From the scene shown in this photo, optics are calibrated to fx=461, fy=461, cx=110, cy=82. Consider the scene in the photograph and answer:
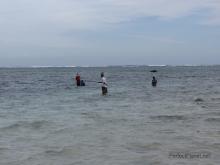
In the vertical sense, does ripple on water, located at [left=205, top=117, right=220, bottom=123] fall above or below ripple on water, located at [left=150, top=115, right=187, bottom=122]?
above

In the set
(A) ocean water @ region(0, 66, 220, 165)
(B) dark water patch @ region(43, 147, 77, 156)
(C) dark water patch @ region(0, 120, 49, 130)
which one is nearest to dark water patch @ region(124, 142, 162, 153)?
(A) ocean water @ region(0, 66, 220, 165)

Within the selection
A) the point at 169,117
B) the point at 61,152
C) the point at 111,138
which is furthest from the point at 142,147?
the point at 169,117

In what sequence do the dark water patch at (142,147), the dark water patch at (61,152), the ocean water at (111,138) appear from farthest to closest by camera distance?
the dark water patch at (142,147)
the dark water patch at (61,152)
the ocean water at (111,138)

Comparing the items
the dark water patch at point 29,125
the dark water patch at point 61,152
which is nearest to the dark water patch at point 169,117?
the dark water patch at point 29,125

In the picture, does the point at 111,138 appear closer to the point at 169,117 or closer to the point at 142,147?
the point at 142,147

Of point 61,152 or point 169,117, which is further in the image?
point 169,117

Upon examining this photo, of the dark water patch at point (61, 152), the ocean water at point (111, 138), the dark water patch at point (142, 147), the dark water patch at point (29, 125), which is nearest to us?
the ocean water at point (111, 138)

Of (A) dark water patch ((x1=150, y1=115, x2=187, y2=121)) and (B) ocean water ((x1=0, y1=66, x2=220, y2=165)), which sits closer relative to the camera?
(B) ocean water ((x1=0, y1=66, x2=220, y2=165))

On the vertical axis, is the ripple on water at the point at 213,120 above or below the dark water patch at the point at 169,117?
above

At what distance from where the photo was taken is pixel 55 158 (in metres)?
11.5

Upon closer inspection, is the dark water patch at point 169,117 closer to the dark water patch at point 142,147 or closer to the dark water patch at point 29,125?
the dark water patch at point 29,125

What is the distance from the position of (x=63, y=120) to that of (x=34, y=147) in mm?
6110

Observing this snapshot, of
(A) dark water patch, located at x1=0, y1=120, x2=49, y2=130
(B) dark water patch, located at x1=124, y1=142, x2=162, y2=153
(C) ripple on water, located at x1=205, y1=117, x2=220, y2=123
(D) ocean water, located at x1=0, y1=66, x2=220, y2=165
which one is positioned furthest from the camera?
(C) ripple on water, located at x1=205, y1=117, x2=220, y2=123

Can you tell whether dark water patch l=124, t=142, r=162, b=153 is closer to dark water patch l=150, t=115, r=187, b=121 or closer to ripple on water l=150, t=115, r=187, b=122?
ripple on water l=150, t=115, r=187, b=122
